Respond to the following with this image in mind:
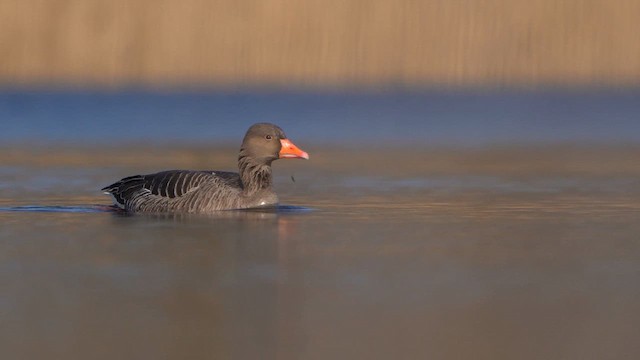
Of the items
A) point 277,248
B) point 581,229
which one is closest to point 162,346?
point 277,248

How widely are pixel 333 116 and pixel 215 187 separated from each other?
1528 centimetres

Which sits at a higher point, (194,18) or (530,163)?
(194,18)

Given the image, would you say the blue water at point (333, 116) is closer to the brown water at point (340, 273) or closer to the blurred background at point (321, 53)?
the blurred background at point (321, 53)

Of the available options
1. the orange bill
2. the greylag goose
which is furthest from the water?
the orange bill

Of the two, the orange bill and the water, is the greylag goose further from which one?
the water

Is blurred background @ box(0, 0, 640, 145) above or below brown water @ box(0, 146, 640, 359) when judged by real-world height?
above

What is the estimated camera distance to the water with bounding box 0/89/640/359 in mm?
8094

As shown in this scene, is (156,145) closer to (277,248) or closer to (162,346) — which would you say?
(277,248)

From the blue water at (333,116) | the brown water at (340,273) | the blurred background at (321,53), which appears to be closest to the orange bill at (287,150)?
the brown water at (340,273)

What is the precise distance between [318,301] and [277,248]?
233cm

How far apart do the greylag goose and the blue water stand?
860cm

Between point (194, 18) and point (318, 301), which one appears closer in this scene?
point (318, 301)

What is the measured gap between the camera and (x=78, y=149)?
2203cm

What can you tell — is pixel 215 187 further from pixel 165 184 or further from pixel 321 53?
pixel 321 53
